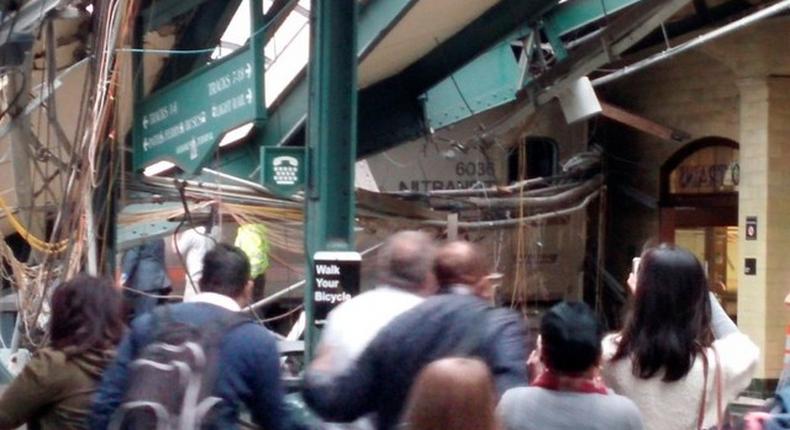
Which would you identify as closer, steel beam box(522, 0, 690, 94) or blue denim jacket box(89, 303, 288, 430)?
blue denim jacket box(89, 303, 288, 430)

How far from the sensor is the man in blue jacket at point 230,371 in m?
5.27

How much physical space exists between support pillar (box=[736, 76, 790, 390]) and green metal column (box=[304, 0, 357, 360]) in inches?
263

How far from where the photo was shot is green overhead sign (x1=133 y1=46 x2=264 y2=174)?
36.2 ft

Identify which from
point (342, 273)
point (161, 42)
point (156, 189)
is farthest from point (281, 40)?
point (342, 273)

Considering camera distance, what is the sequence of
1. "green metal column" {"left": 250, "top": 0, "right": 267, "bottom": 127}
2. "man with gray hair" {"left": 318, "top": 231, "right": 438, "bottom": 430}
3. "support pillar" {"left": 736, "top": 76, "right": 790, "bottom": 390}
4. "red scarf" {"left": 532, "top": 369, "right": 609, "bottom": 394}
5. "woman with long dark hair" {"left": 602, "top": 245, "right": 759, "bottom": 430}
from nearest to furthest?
"red scarf" {"left": 532, "top": 369, "right": 609, "bottom": 394} → "woman with long dark hair" {"left": 602, "top": 245, "right": 759, "bottom": 430} → "man with gray hair" {"left": 318, "top": 231, "right": 438, "bottom": 430} → "green metal column" {"left": 250, "top": 0, "right": 267, "bottom": 127} → "support pillar" {"left": 736, "top": 76, "right": 790, "bottom": 390}

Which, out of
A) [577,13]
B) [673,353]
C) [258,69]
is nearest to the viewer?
[673,353]

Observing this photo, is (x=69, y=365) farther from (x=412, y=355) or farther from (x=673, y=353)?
(x=673, y=353)

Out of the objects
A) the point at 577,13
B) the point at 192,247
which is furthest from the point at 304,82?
the point at 577,13

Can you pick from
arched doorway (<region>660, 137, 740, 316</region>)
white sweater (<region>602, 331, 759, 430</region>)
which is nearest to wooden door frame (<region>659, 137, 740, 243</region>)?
arched doorway (<region>660, 137, 740, 316</region>)

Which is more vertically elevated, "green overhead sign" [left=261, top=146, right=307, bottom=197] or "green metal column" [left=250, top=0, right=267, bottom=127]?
"green metal column" [left=250, top=0, right=267, bottom=127]

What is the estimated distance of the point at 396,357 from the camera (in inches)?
194

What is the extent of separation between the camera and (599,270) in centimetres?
1861

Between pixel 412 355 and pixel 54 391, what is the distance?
1.55 meters

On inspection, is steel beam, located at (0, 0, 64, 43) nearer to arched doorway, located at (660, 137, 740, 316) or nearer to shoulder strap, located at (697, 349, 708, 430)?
shoulder strap, located at (697, 349, 708, 430)
